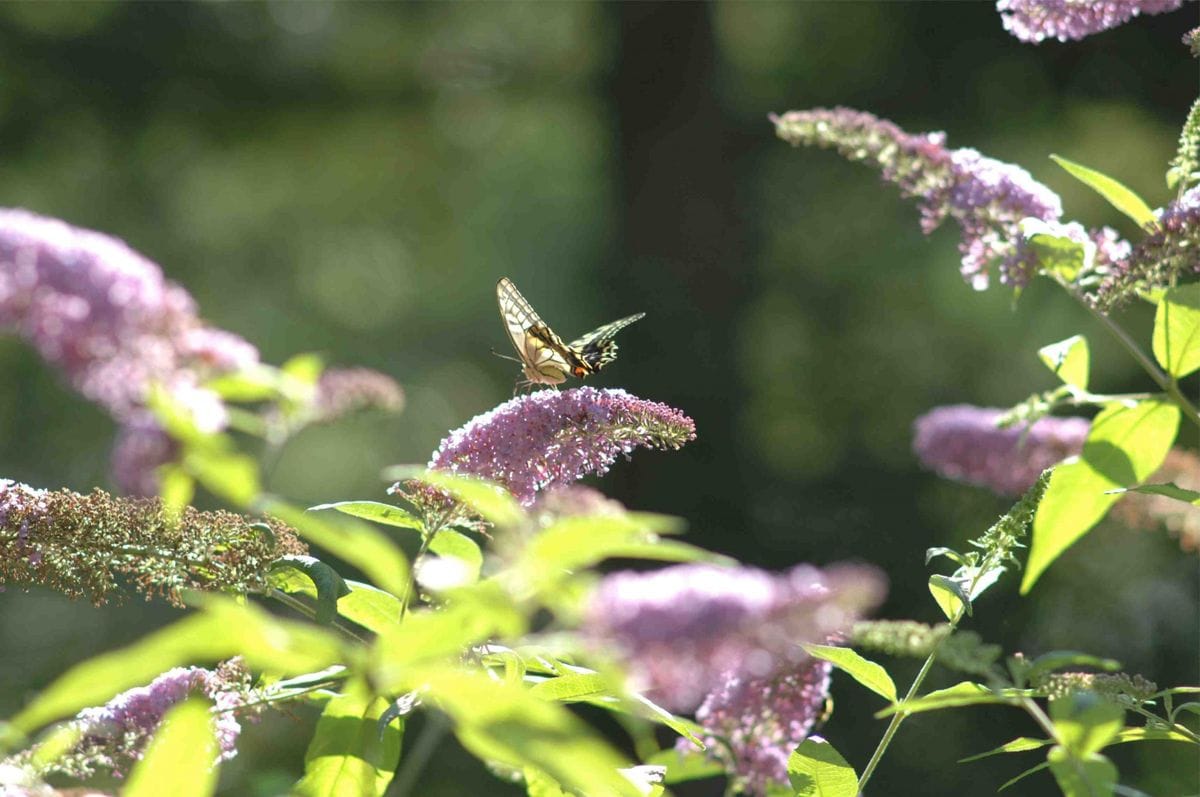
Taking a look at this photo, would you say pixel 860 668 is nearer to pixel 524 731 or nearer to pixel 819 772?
pixel 819 772

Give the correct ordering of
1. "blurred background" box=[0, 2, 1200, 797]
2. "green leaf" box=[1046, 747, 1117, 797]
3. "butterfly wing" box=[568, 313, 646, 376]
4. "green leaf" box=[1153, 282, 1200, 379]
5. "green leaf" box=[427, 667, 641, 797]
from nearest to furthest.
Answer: "green leaf" box=[427, 667, 641, 797] → "green leaf" box=[1046, 747, 1117, 797] → "green leaf" box=[1153, 282, 1200, 379] → "butterfly wing" box=[568, 313, 646, 376] → "blurred background" box=[0, 2, 1200, 797]

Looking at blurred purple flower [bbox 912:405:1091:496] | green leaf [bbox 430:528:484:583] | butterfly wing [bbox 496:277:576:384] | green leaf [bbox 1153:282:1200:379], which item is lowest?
green leaf [bbox 430:528:484:583]

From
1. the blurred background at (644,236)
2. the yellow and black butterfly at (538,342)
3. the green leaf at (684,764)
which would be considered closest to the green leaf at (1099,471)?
the green leaf at (684,764)

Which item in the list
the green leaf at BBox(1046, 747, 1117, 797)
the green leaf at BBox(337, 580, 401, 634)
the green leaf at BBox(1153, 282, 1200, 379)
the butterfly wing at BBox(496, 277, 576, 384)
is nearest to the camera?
the green leaf at BBox(1046, 747, 1117, 797)

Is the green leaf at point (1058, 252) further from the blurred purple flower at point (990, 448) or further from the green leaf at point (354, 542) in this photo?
the blurred purple flower at point (990, 448)

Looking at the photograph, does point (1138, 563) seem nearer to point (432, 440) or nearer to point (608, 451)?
point (432, 440)

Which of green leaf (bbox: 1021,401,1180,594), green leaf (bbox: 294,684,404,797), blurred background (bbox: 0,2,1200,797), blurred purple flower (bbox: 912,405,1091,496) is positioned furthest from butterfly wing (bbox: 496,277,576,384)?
blurred background (bbox: 0,2,1200,797)

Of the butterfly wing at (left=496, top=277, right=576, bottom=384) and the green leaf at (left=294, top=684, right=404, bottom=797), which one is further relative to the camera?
the butterfly wing at (left=496, top=277, right=576, bottom=384)

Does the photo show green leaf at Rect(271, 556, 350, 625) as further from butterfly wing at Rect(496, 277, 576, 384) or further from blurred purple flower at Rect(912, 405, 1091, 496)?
blurred purple flower at Rect(912, 405, 1091, 496)
